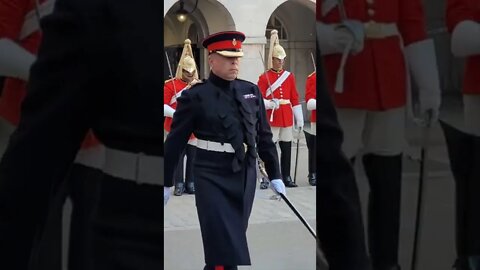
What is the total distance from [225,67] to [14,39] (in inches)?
83.4

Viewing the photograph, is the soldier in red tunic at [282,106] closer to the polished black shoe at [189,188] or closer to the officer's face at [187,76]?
the officer's face at [187,76]

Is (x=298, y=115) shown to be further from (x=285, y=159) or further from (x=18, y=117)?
(x=18, y=117)

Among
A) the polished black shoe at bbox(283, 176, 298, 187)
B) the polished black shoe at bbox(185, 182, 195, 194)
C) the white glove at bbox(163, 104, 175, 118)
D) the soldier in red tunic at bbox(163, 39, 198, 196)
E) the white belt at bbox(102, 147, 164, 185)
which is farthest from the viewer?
the polished black shoe at bbox(283, 176, 298, 187)

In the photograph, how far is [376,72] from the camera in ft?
6.13

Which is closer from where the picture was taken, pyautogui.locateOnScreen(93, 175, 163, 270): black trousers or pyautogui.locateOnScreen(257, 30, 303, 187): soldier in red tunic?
pyautogui.locateOnScreen(93, 175, 163, 270): black trousers

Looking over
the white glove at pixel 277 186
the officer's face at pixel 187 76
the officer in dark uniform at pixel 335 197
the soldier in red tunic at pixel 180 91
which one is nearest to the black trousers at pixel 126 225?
the officer in dark uniform at pixel 335 197

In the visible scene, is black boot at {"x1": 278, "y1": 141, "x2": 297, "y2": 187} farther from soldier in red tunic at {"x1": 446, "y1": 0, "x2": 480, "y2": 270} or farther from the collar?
soldier in red tunic at {"x1": 446, "y1": 0, "x2": 480, "y2": 270}

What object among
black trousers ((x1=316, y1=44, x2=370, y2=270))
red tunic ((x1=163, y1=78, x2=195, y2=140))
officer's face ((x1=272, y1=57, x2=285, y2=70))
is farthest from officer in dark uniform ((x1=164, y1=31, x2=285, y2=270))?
officer's face ((x1=272, y1=57, x2=285, y2=70))

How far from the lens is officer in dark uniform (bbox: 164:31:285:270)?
3.59m

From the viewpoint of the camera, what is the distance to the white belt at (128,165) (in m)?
1.79

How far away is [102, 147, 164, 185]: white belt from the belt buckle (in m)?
0.66

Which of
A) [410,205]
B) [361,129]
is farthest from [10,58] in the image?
[410,205]

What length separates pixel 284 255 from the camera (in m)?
5.18

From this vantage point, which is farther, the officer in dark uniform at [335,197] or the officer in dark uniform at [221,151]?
the officer in dark uniform at [221,151]
